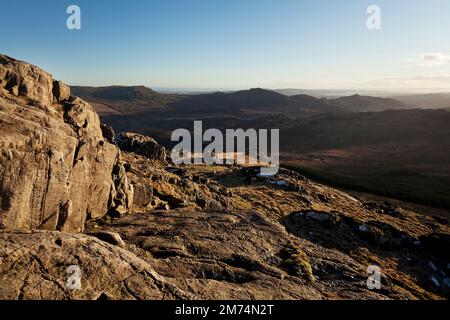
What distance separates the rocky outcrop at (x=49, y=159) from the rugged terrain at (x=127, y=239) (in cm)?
5

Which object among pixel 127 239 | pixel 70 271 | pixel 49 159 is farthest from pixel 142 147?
pixel 70 271

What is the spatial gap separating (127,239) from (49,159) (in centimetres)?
494

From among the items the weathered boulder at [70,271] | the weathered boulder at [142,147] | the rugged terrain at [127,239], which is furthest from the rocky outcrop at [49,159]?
the weathered boulder at [142,147]

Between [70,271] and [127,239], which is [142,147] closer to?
[127,239]

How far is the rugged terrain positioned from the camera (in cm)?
1080

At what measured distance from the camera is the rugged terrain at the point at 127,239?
10797 millimetres

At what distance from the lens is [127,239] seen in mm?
15555

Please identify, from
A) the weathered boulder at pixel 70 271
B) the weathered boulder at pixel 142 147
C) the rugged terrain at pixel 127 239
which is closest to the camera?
the weathered boulder at pixel 70 271

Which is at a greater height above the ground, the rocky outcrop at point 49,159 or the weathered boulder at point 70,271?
the rocky outcrop at point 49,159

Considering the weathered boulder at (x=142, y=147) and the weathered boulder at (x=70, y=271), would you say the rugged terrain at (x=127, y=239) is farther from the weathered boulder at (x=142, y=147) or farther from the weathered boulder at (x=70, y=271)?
the weathered boulder at (x=142, y=147)
